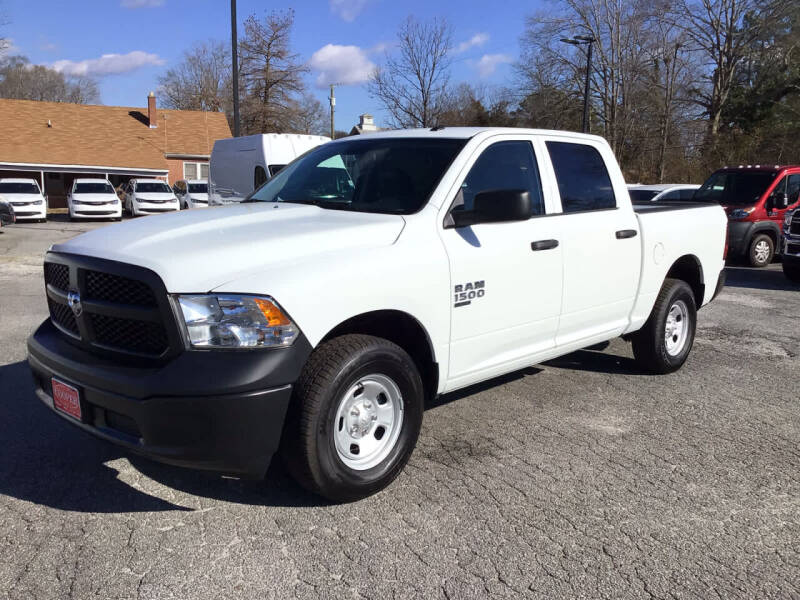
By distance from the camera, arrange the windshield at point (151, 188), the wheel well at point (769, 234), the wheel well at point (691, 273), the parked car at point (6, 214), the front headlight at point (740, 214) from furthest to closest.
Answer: the windshield at point (151, 188)
the parked car at point (6, 214)
the wheel well at point (769, 234)
the front headlight at point (740, 214)
the wheel well at point (691, 273)

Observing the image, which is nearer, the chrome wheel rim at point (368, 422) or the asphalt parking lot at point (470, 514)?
the asphalt parking lot at point (470, 514)

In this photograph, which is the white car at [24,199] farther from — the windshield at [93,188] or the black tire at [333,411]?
the black tire at [333,411]

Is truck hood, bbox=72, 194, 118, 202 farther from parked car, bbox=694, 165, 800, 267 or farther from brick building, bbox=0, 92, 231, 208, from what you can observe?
parked car, bbox=694, 165, 800, 267

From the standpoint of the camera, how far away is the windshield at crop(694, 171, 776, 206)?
1389cm

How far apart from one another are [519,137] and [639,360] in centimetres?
242

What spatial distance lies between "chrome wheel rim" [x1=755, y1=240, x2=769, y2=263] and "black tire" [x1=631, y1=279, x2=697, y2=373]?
8.91m

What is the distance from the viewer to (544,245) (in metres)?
4.46

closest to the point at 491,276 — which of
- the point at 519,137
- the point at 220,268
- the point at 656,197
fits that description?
the point at 519,137

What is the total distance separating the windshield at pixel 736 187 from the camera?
13.9 metres

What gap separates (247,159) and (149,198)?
13.4 meters

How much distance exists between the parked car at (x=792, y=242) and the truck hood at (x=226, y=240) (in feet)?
32.8

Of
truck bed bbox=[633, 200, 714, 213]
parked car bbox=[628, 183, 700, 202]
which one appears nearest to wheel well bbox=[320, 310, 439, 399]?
truck bed bbox=[633, 200, 714, 213]

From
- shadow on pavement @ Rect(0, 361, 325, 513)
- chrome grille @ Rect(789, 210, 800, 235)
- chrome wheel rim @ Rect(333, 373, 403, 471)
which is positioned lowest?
shadow on pavement @ Rect(0, 361, 325, 513)

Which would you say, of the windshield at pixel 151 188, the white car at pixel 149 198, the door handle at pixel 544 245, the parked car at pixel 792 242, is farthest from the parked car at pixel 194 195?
the door handle at pixel 544 245
